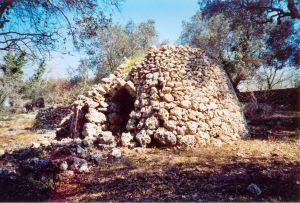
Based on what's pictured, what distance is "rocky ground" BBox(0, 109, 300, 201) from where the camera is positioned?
5820 millimetres

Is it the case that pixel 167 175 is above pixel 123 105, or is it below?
below

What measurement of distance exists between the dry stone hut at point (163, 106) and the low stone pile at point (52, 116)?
8673mm

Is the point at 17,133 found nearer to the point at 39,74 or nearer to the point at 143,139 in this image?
the point at 143,139

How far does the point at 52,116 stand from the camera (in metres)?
22.5

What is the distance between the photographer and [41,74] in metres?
35.7

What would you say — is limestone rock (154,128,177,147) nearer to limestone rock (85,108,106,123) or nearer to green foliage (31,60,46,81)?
limestone rock (85,108,106,123)

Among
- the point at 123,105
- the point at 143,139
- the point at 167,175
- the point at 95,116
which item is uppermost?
the point at 123,105

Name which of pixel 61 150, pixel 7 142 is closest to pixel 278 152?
pixel 61 150

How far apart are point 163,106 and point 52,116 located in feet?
46.6

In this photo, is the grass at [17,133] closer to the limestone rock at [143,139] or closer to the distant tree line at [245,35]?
the limestone rock at [143,139]

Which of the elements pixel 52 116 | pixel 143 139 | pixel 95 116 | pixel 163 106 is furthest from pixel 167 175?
pixel 52 116

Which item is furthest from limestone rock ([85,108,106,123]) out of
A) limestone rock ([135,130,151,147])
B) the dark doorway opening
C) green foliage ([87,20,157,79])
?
green foliage ([87,20,157,79])

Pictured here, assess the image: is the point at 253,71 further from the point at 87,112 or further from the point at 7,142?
the point at 7,142

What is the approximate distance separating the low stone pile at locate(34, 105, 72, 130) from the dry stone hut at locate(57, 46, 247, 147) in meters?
8.67
